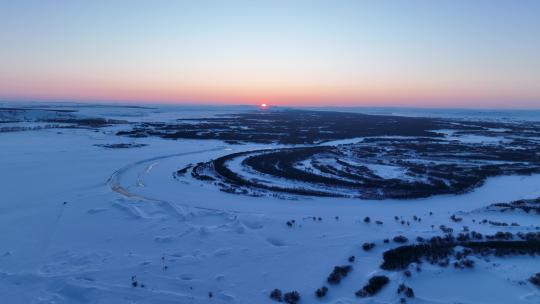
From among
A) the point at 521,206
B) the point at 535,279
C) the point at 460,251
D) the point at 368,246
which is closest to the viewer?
the point at 535,279

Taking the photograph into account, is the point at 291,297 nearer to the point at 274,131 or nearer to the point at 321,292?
the point at 321,292

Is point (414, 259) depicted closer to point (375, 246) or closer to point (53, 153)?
point (375, 246)

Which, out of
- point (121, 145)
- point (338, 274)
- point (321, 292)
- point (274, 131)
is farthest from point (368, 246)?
point (274, 131)

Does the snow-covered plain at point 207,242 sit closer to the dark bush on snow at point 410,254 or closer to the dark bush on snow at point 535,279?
the dark bush on snow at point 535,279

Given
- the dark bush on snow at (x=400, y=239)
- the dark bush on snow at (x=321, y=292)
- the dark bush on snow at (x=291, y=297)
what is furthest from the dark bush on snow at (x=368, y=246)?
the dark bush on snow at (x=291, y=297)

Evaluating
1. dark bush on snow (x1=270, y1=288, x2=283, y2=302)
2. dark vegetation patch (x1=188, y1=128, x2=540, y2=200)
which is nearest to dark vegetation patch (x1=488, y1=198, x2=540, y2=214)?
dark vegetation patch (x1=188, y1=128, x2=540, y2=200)

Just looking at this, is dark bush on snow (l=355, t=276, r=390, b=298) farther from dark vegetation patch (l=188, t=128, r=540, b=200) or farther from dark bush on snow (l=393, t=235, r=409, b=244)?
dark vegetation patch (l=188, t=128, r=540, b=200)
